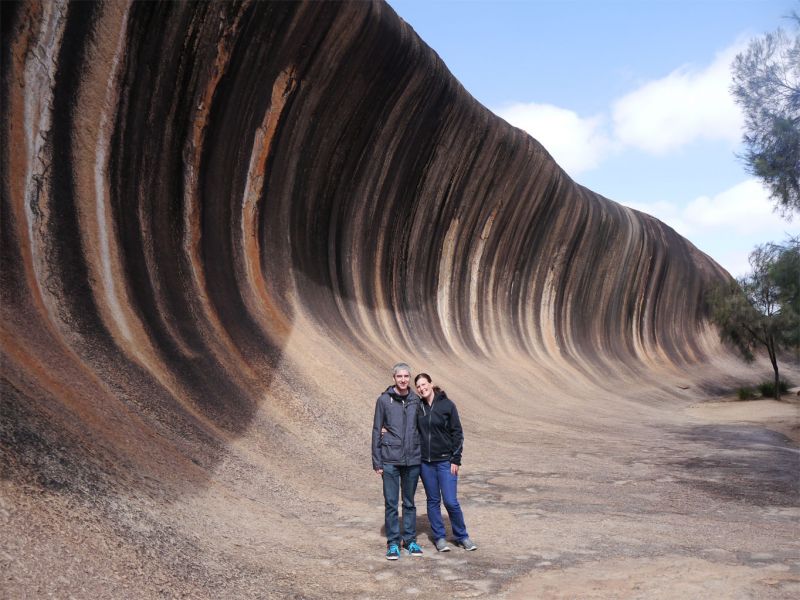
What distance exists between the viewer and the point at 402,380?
17.9 ft

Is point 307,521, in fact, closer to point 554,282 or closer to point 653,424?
point 653,424

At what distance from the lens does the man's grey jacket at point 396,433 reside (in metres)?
5.46

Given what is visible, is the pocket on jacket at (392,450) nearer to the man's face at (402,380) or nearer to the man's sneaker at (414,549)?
the man's face at (402,380)

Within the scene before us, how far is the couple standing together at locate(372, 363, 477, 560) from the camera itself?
17.9 feet

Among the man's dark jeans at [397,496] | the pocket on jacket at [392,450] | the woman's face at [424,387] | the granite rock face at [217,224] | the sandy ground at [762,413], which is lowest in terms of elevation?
the sandy ground at [762,413]

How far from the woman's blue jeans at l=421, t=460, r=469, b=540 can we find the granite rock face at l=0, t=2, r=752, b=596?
217 centimetres

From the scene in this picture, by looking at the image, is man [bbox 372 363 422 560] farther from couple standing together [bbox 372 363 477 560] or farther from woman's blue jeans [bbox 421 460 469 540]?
woman's blue jeans [bbox 421 460 469 540]

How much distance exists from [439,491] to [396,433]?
2.02 ft

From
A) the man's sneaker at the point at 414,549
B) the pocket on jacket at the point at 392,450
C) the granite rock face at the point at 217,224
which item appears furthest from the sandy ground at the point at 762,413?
the pocket on jacket at the point at 392,450

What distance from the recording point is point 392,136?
1545cm

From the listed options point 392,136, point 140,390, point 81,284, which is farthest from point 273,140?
point 140,390

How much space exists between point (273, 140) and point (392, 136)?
146 inches

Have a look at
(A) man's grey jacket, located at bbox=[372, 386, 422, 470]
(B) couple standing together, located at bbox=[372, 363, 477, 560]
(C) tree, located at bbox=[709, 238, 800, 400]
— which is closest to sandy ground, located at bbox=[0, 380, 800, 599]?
(B) couple standing together, located at bbox=[372, 363, 477, 560]

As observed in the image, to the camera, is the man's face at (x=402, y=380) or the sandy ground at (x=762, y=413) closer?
the man's face at (x=402, y=380)
